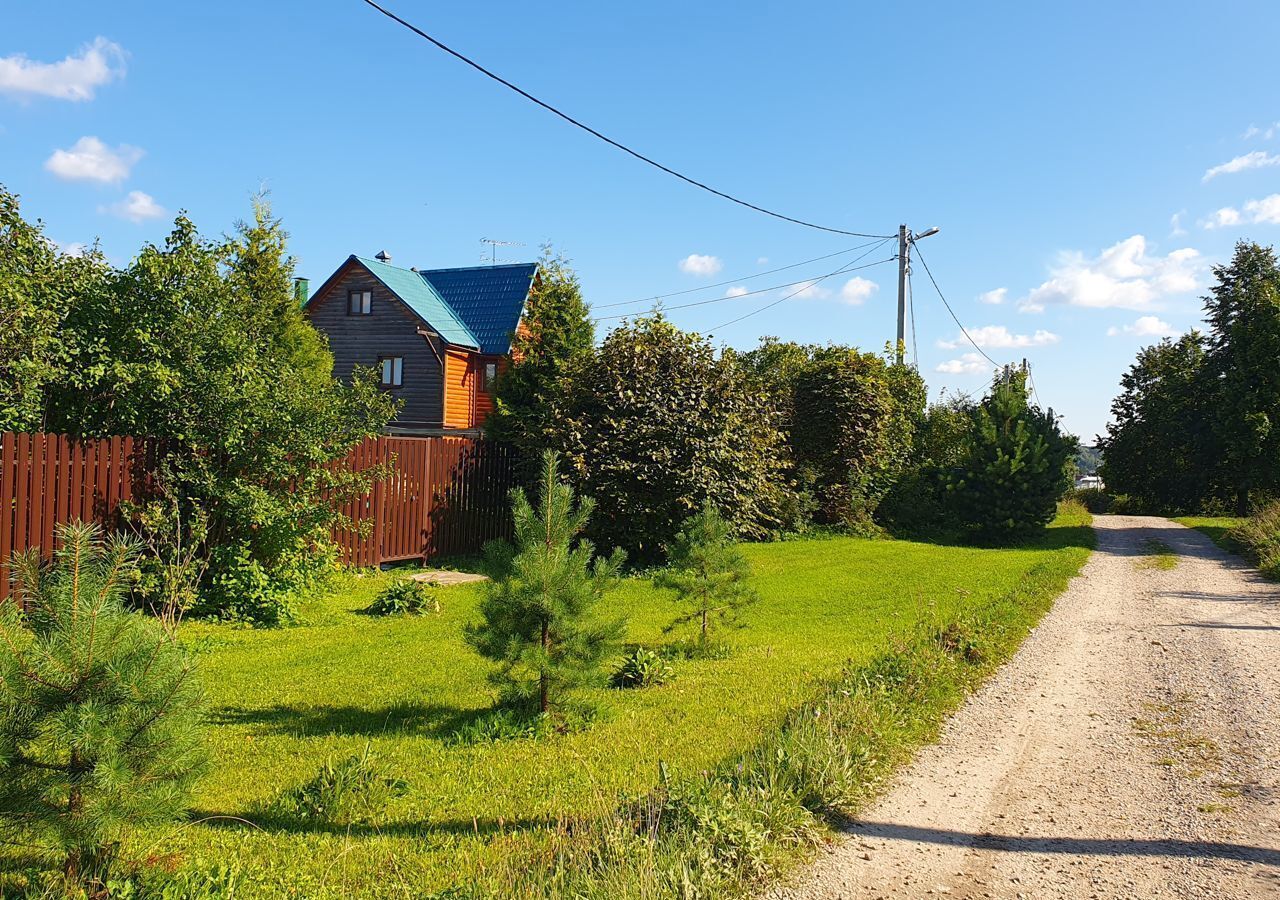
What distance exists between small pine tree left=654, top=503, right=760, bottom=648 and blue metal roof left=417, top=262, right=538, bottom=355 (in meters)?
21.2

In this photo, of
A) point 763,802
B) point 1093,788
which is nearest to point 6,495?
point 763,802

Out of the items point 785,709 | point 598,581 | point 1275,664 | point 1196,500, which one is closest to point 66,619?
point 598,581

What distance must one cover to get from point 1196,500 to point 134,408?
123 feet

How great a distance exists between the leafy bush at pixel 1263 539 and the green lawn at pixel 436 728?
23.1 feet

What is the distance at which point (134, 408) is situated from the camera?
31.0 feet

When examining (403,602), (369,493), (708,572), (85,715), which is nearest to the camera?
(85,715)

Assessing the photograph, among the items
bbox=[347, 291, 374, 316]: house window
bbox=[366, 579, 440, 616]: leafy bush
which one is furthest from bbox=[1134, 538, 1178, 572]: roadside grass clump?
bbox=[347, 291, 374, 316]: house window

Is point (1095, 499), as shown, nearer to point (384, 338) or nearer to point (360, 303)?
point (384, 338)

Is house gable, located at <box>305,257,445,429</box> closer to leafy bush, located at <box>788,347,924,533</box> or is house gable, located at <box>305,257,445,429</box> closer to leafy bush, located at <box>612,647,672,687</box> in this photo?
leafy bush, located at <box>788,347,924,533</box>

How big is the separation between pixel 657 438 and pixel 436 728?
871cm

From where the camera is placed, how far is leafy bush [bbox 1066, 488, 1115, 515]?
1556 inches

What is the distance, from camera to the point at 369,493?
12820 millimetres

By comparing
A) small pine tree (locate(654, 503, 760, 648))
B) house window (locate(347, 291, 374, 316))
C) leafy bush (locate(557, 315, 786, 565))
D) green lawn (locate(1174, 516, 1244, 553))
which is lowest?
green lawn (locate(1174, 516, 1244, 553))

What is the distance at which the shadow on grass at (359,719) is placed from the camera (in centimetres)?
585
